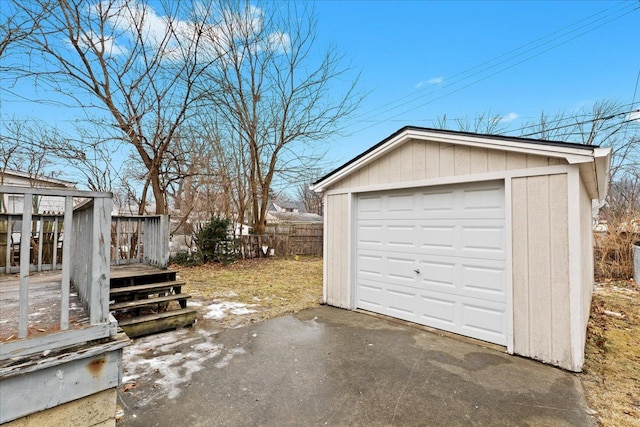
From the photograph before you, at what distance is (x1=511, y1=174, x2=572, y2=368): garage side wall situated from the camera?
3.25 m

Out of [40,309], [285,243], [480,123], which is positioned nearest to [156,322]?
[40,309]

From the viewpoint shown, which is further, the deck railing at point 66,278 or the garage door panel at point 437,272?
the garage door panel at point 437,272

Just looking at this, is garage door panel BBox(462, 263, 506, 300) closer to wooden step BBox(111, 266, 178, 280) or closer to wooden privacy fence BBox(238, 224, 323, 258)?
wooden step BBox(111, 266, 178, 280)

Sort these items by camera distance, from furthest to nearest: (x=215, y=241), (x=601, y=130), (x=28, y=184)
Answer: (x=601, y=130)
(x=215, y=241)
(x=28, y=184)

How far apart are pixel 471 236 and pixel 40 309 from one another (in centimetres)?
459

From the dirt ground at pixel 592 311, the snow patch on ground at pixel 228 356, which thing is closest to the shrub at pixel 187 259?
the dirt ground at pixel 592 311

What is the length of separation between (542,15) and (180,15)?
1133 centimetres

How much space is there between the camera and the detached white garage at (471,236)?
3.26 m

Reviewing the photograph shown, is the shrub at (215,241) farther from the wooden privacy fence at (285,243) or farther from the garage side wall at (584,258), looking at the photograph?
the garage side wall at (584,258)

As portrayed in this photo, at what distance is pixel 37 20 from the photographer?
194 inches

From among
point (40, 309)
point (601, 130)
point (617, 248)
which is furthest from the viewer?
point (601, 130)

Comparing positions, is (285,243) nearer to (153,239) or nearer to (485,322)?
(153,239)

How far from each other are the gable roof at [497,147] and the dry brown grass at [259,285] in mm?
2560

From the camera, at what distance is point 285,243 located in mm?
12438
